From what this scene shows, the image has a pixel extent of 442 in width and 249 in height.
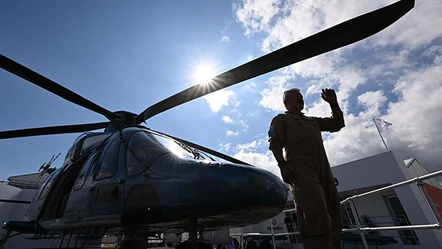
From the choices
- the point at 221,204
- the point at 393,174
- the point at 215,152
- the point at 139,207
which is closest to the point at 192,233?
the point at 221,204

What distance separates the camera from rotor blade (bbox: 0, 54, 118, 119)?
11.1 ft

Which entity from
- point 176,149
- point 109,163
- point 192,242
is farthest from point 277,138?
point 109,163

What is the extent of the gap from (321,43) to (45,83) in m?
4.43

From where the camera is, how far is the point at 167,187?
247cm

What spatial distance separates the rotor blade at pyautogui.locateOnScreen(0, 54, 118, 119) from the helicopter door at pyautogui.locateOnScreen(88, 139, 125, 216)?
160 centimetres

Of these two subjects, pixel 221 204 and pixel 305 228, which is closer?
pixel 305 228

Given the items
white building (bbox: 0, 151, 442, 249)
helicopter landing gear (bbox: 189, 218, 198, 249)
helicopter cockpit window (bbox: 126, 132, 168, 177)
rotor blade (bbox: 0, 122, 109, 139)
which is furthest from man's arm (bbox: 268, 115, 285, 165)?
white building (bbox: 0, 151, 442, 249)

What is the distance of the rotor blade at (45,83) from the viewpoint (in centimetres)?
339

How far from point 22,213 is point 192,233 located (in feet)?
76.1

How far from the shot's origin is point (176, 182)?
7.98 ft

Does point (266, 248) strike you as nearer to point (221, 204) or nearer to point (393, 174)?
point (221, 204)

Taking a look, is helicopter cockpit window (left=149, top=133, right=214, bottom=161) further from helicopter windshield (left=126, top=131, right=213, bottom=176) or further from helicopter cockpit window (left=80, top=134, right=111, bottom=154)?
helicopter cockpit window (left=80, top=134, right=111, bottom=154)

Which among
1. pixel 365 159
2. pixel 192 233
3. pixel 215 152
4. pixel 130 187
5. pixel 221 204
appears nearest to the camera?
pixel 221 204

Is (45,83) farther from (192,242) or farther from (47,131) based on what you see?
(192,242)
